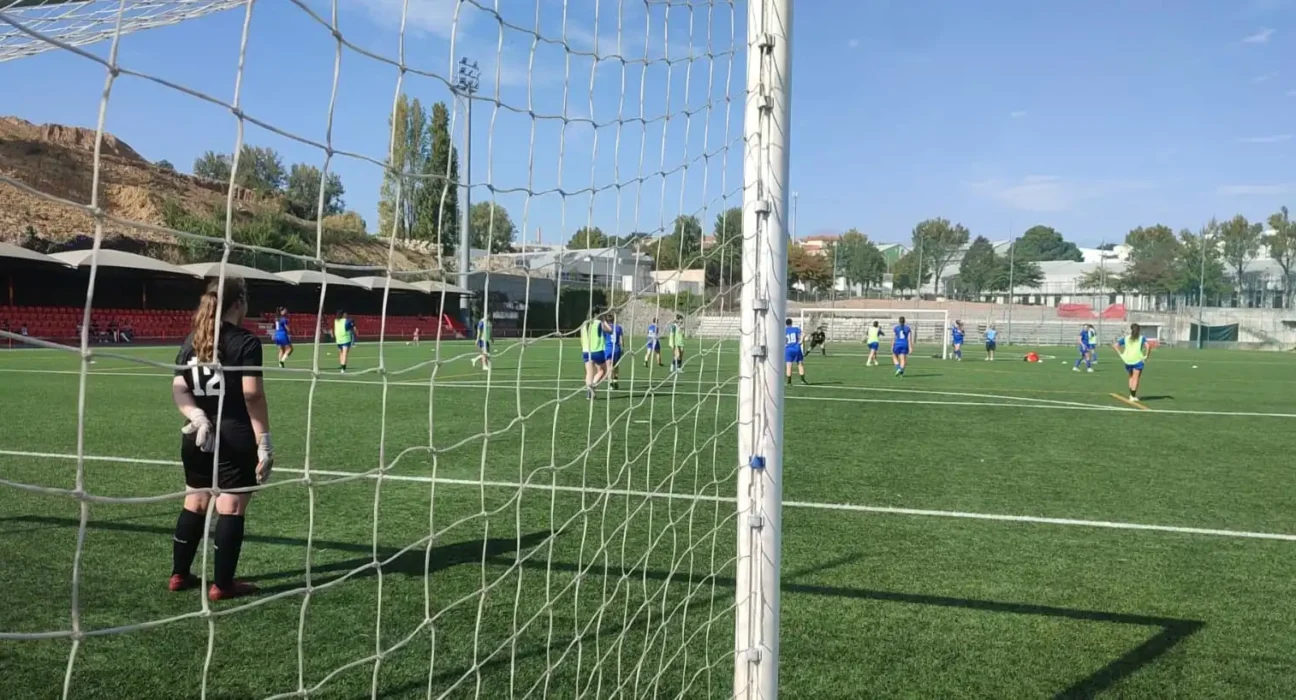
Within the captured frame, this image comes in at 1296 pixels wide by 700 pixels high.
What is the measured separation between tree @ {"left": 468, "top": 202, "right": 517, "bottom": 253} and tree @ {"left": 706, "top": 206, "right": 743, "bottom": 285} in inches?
32.6

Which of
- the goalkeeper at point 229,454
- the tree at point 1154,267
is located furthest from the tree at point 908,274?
the goalkeeper at point 229,454

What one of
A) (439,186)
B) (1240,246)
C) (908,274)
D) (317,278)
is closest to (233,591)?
(317,278)

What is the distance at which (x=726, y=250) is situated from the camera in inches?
138

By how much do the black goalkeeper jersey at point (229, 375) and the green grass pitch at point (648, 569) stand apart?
610mm

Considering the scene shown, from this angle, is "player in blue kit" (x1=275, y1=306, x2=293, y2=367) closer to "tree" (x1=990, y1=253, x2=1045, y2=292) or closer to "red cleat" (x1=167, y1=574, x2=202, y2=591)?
"red cleat" (x1=167, y1=574, x2=202, y2=591)

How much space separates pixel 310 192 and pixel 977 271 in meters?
69.8

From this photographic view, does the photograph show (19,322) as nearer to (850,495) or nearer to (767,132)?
(850,495)

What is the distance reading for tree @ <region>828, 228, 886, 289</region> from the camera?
6750cm

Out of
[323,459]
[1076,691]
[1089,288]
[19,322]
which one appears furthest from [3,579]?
[1089,288]

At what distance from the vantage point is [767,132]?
2771 mm

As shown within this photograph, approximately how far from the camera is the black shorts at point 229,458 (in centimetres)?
402

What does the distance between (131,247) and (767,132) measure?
7.22 feet

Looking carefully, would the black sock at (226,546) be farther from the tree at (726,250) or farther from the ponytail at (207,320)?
the tree at (726,250)

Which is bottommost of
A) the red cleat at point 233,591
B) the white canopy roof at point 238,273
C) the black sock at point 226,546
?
the red cleat at point 233,591
